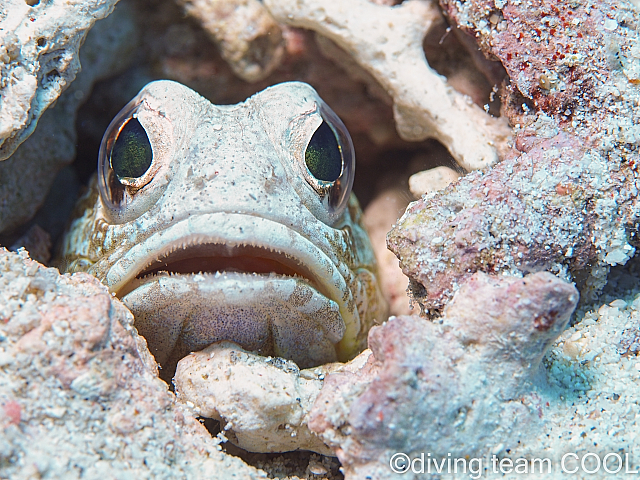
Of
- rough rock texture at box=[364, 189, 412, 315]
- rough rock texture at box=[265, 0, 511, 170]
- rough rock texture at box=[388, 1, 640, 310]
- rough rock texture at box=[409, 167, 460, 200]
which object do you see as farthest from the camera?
rough rock texture at box=[364, 189, 412, 315]

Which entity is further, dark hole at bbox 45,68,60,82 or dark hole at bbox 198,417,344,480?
dark hole at bbox 45,68,60,82

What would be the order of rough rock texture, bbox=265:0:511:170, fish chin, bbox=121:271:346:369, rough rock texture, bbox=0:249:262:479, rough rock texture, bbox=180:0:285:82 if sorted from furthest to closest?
1. rough rock texture, bbox=180:0:285:82
2. rough rock texture, bbox=265:0:511:170
3. fish chin, bbox=121:271:346:369
4. rough rock texture, bbox=0:249:262:479

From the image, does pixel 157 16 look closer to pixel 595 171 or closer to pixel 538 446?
pixel 595 171

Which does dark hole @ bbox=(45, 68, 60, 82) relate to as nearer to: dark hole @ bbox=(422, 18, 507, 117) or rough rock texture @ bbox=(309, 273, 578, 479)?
rough rock texture @ bbox=(309, 273, 578, 479)

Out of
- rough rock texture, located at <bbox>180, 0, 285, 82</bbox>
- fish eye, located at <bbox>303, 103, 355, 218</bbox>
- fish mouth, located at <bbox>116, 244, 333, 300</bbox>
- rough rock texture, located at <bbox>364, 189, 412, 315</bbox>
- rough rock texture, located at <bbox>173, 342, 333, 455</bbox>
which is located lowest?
A: rough rock texture, located at <bbox>364, 189, 412, 315</bbox>

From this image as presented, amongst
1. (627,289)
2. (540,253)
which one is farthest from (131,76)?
(627,289)

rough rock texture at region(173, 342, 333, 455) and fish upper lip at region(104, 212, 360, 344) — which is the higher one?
fish upper lip at region(104, 212, 360, 344)

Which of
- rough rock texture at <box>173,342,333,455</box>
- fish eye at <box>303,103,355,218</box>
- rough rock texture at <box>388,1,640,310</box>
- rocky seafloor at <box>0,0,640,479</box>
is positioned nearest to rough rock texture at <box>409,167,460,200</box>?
rocky seafloor at <box>0,0,640,479</box>
